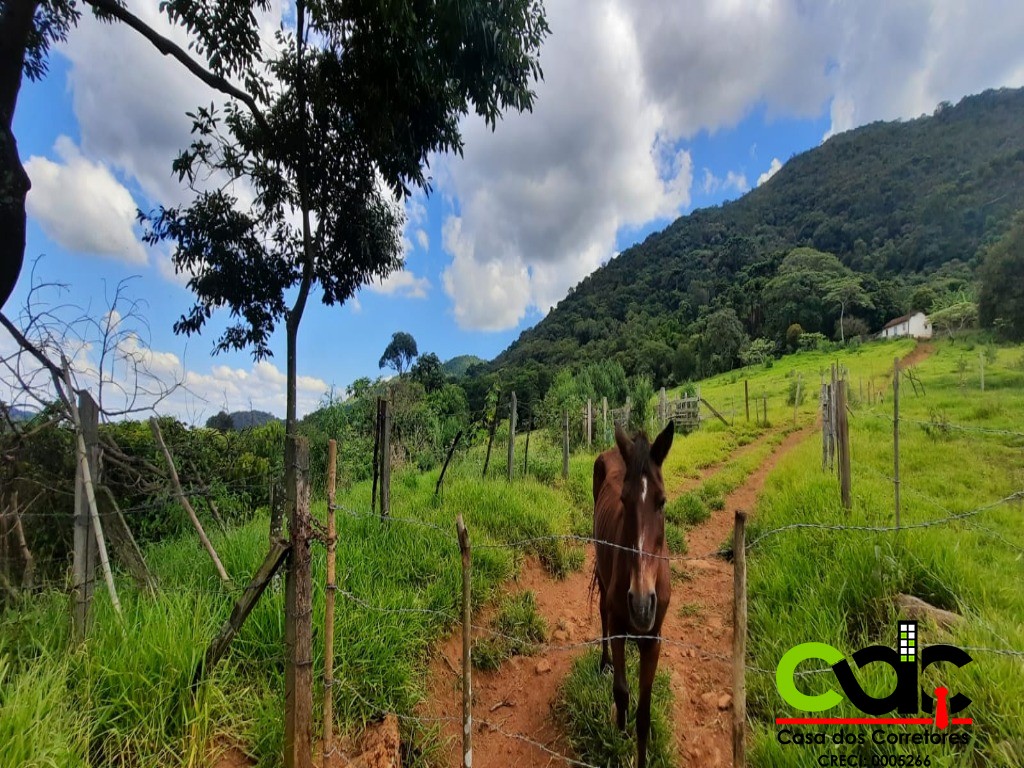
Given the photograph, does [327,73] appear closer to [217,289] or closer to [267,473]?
[217,289]

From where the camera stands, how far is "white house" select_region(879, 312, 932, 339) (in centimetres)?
4116

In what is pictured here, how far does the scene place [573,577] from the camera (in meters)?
5.02

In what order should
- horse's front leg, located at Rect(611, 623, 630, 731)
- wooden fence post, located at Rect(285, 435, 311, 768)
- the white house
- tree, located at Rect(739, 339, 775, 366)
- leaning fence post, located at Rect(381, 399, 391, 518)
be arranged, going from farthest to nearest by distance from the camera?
1. tree, located at Rect(739, 339, 775, 366)
2. the white house
3. leaning fence post, located at Rect(381, 399, 391, 518)
4. horse's front leg, located at Rect(611, 623, 630, 731)
5. wooden fence post, located at Rect(285, 435, 311, 768)

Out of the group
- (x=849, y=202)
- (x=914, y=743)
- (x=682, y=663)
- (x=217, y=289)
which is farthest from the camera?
(x=849, y=202)

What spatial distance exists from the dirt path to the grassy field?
422 mm

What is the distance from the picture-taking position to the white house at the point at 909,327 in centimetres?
4116

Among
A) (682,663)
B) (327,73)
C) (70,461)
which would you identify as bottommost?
(682,663)

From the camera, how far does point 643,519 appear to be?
2410mm

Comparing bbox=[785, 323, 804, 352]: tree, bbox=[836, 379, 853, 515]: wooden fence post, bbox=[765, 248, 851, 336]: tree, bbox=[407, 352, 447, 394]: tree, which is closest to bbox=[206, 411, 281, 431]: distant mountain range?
bbox=[836, 379, 853, 515]: wooden fence post

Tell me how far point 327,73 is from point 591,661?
6183 mm

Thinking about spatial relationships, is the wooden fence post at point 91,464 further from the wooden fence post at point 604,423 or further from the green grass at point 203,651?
the wooden fence post at point 604,423

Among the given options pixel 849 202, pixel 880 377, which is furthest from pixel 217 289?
pixel 849 202

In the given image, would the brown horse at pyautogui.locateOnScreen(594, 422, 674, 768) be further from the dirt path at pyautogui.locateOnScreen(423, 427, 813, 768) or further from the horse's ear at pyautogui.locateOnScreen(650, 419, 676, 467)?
the dirt path at pyautogui.locateOnScreen(423, 427, 813, 768)

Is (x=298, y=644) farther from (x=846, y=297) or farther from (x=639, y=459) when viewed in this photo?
(x=846, y=297)
